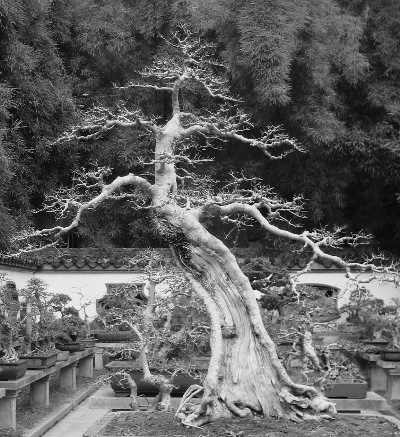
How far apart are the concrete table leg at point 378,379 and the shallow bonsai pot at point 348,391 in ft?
3.79

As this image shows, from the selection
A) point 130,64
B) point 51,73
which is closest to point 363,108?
point 130,64

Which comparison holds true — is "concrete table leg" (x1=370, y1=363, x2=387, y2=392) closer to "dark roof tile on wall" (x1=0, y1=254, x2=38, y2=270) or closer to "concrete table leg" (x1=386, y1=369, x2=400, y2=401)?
"concrete table leg" (x1=386, y1=369, x2=400, y2=401)

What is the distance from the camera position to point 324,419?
4.26 meters

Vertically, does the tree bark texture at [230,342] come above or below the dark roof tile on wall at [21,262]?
below

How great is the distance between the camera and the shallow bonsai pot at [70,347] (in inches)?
283

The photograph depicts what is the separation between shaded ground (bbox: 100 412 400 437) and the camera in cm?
393

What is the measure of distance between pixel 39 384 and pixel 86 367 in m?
2.42

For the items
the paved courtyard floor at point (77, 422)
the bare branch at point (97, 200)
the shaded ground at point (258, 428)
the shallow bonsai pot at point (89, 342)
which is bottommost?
the paved courtyard floor at point (77, 422)

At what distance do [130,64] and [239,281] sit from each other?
6073mm

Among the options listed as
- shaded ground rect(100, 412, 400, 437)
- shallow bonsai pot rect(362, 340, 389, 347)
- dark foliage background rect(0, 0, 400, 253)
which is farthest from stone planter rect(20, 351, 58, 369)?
shallow bonsai pot rect(362, 340, 389, 347)

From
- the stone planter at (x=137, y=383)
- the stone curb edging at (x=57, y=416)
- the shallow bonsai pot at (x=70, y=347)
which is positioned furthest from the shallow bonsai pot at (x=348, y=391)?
the shallow bonsai pot at (x=70, y=347)

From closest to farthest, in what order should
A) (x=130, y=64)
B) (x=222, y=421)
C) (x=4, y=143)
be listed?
1. (x=222, y=421)
2. (x=4, y=143)
3. (x=130, y=64)

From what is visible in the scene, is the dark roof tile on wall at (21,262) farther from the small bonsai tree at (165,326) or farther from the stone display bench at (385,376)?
the stone display bench at (385,376)

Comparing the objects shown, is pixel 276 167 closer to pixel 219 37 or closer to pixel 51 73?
pixel 219 37
